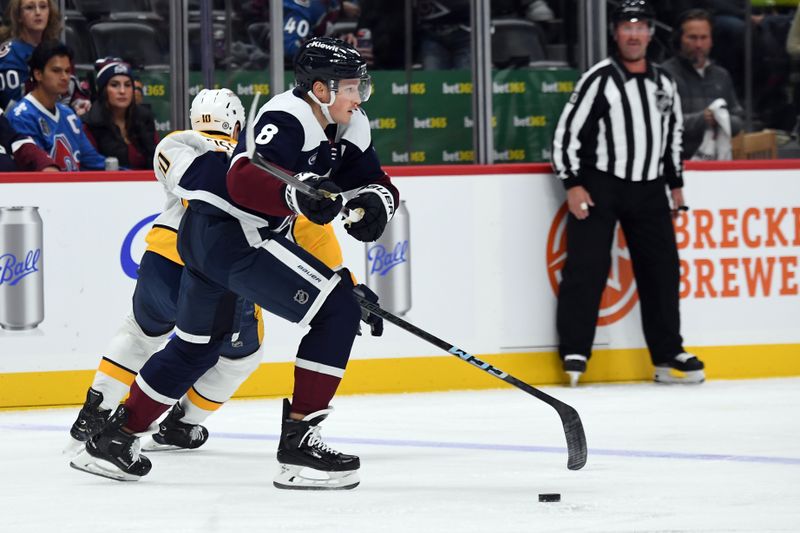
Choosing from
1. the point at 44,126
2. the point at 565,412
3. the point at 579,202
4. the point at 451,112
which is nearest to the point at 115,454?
the point at 565,412

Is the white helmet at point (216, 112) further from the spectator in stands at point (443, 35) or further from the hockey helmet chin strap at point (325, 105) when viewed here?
the spectator in stands at point (443, 35)

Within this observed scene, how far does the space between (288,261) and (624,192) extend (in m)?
2.55

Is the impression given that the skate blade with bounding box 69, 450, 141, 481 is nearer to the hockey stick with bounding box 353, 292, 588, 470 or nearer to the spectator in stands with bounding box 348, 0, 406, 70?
the hockey stick with bounding box 353, 292, 588, 470

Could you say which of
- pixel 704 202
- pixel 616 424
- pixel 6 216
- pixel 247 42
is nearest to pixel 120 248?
pixel 6 216

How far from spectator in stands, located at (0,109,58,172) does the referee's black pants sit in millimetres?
1897

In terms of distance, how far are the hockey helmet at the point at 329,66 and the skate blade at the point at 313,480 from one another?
88 centimetres

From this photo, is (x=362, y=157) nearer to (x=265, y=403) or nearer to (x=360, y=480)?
(x=360, y=480)

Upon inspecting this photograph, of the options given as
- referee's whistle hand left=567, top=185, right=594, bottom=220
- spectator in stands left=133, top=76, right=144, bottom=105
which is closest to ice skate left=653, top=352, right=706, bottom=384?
referee's whistle hand left=567, top=185, right=594, bottom=220

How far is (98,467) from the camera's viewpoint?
3832 mm

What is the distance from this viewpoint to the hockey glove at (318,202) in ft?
11.4

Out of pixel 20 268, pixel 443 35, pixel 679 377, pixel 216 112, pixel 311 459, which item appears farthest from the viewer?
pixel 443 35

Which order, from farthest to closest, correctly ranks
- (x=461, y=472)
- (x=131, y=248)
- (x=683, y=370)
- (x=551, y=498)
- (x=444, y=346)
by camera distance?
(x=683, y=370), (x=131, y=248), (x=461, y=472), (x=444, y=346), (x=551, y=498)

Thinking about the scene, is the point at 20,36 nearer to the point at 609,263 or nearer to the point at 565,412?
the point at 609,263

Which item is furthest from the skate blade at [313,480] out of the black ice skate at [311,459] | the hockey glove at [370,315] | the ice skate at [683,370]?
the ice skate at [683,370]
